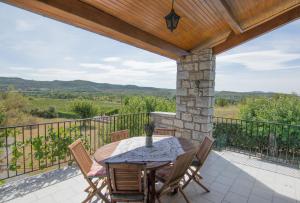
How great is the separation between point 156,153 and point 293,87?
8.54 m

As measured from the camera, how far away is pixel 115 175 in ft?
6.30

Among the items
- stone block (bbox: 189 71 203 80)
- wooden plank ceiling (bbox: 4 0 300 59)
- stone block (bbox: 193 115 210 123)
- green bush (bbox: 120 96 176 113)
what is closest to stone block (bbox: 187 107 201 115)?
stone block (bbox: 193 115 210 123)

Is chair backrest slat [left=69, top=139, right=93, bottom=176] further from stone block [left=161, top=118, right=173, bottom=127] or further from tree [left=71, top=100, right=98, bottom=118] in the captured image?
tree [left=71, top=100, right=98, bottom=118]

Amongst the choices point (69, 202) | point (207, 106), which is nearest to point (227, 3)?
point (207, 106)

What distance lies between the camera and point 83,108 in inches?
674

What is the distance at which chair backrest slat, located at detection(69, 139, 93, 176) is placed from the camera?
2277mm

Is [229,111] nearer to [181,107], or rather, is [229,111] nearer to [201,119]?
[181,107]

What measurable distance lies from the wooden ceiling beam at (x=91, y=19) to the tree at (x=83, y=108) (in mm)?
14277

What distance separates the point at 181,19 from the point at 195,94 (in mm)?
2076

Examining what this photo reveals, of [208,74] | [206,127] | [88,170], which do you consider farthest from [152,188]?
[208,74]

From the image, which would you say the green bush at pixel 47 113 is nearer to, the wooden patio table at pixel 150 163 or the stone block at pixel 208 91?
the stone block at pixel 208 91

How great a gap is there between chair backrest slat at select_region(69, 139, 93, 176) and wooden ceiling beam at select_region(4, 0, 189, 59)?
172 cm

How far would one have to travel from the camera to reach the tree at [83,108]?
16.8 meters

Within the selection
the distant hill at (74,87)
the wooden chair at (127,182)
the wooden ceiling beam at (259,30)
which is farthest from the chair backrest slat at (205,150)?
the distant hill at (74,87)
